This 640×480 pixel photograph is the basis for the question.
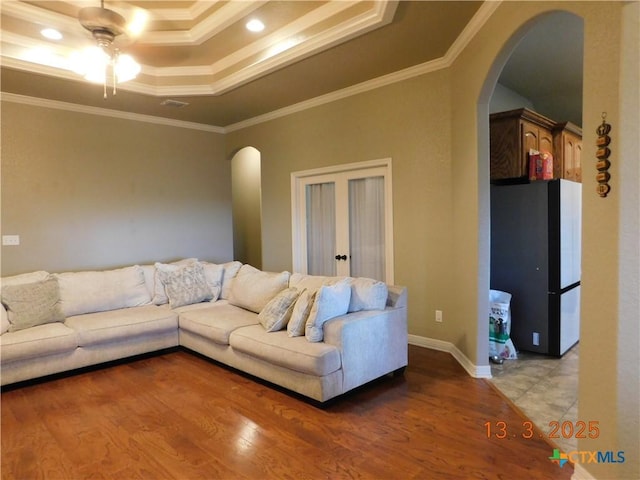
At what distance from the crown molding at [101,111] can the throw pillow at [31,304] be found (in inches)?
91.3

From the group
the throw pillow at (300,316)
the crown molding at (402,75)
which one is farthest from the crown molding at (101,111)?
the throw pillow at (300,316)

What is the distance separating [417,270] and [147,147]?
415 cm

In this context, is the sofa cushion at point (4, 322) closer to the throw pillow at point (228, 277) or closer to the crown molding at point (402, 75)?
the throw pillow at point (228, 277)

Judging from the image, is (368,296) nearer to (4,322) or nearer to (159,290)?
(159,290)

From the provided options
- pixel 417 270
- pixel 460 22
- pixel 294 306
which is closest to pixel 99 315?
pixel 294 306

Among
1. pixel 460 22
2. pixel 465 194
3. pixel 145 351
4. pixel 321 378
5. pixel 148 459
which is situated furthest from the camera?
pixel 145 351

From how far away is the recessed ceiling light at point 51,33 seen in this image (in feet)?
12.0

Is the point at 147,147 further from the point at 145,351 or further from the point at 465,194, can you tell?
the point at 465,194

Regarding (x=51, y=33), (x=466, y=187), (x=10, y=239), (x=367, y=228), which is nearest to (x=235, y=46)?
(x=51, y=33)

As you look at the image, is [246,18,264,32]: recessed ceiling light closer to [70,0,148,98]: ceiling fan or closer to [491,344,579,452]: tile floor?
[70,0,148,98]: ceiling fan

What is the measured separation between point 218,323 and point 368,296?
1476 millimetres

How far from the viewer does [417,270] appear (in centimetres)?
427

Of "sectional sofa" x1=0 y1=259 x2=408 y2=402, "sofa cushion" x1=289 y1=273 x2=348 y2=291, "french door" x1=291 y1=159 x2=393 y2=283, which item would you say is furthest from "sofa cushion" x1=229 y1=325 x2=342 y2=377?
"french door" x1=291 y1=159 x2=393 y2=283

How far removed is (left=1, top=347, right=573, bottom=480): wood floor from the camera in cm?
219
